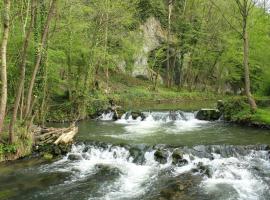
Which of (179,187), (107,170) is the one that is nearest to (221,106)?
(107,170)

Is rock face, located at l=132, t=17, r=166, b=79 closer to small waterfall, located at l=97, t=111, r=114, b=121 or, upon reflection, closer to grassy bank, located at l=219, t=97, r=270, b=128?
small waterfall, located at l=97, t=111, r=114, b=121

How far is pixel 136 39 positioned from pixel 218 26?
8.47 meters

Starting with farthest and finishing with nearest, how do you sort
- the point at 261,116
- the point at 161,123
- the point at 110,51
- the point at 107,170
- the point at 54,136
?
1. the point at 110,51
2. the point at 161,123
3. the point at 261,116
4. the point at 54,136
5. the point at 107,170

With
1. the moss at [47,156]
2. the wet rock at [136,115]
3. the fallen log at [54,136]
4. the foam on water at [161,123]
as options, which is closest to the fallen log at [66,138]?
the fallen log at [54,136]

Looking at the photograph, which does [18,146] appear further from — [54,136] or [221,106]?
[221,106]

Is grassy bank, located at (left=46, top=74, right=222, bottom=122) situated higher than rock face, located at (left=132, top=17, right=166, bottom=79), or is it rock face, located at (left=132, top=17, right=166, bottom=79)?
rock face, located at (left=132, top=17, right=166, bottom=79)

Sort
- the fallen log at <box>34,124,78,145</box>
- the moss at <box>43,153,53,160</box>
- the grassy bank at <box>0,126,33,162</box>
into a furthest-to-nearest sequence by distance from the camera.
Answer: the fallen log at <box>34,124,78,145</box> → the moss at <box>43,153,53,160</box> → the grassy bank at <box>0,126,33,162</box>

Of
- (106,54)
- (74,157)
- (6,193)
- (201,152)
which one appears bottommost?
(6,193)

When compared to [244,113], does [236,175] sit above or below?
below

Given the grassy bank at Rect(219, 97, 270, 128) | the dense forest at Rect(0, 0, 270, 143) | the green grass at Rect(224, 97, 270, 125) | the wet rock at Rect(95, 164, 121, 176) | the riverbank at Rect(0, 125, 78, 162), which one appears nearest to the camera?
the wet rock at Rect(95, 164, 121, 176)

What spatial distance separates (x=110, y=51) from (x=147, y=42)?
1199 cm

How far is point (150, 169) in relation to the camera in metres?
13.4

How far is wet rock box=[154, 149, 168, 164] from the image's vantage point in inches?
556

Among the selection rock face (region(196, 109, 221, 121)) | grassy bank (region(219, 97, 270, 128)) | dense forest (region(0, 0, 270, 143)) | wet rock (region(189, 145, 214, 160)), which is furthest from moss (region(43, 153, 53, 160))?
rock face (region(196, 109, 221, 121))
